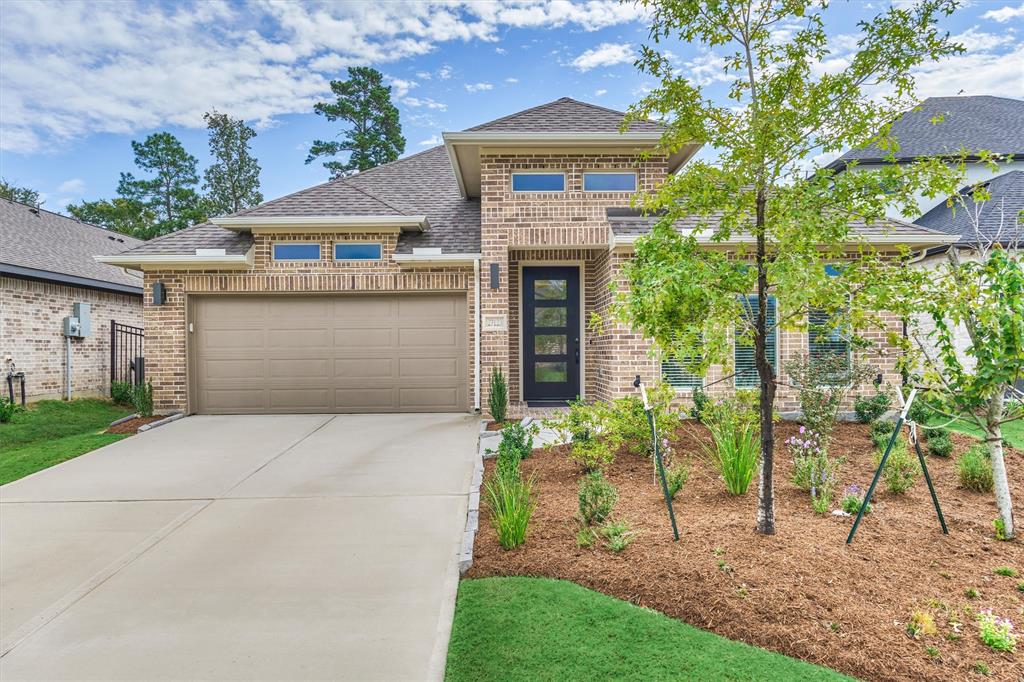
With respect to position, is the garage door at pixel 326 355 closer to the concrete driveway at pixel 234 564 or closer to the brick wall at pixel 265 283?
the brick wall at pixel 265 283

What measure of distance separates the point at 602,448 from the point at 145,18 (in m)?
13.9

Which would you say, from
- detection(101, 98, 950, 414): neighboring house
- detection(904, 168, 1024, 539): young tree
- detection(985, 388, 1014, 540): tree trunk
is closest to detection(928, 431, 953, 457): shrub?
detection(904, 168, 1024, 539): young tree

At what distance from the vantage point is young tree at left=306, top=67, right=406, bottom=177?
1156 inches

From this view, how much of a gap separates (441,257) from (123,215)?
31226 mm

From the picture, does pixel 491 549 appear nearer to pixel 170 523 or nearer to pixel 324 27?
pixel 170 523

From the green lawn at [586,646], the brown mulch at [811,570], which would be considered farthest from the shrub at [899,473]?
the green lawn at [586,646]

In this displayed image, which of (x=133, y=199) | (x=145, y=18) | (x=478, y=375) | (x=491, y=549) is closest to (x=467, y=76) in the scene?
(x=145, y=18)

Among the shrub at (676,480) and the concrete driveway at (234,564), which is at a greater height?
the shrub at (676,480)

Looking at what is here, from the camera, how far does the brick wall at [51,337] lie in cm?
1135

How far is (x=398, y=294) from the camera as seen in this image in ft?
35.1

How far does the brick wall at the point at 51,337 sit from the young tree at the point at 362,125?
57.5 ft

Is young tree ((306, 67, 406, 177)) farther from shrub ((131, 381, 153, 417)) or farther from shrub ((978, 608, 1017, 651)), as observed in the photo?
shrub ((978, 608, 1017, 651))

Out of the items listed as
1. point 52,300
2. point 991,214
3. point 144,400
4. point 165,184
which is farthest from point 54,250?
point 165,184

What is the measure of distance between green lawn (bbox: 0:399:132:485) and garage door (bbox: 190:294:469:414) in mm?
2162
